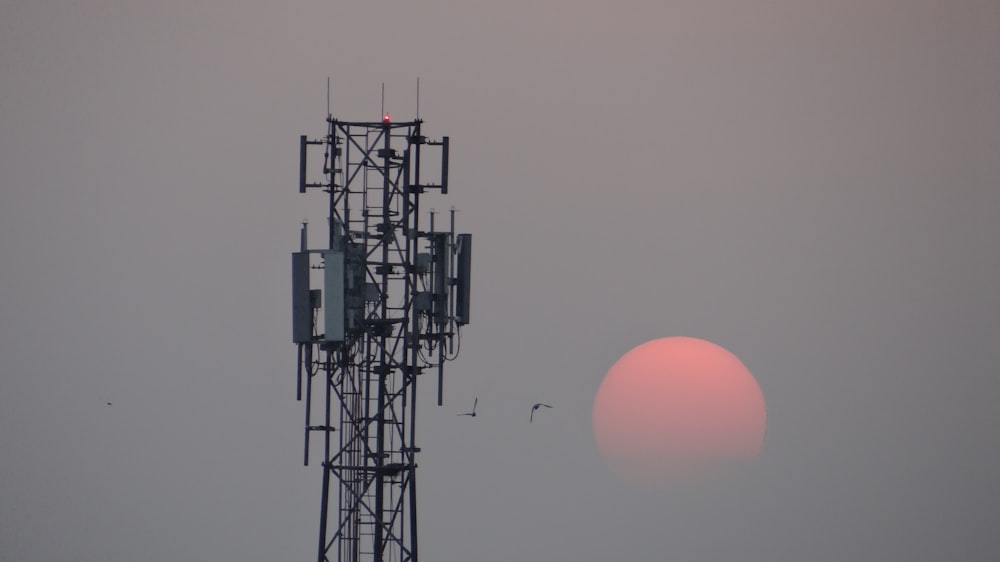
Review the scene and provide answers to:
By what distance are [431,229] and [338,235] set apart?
1.77 m

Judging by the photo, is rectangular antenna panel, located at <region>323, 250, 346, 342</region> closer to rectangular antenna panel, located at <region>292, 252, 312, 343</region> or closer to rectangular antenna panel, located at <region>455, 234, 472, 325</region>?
rectangular antenna panel, located at <region>292, 252, 312, 343</region>

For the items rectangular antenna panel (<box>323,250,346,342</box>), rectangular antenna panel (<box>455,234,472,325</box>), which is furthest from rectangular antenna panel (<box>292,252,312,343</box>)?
rectangular antenna panel (<box>455,234,472,325</box>)

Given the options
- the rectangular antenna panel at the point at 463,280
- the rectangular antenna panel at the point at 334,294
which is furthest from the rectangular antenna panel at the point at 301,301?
the rectangular antenna panel at the point at 463,280

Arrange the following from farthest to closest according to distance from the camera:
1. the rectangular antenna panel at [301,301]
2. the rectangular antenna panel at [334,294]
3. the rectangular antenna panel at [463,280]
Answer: the rectangular antenna panel at [463,280]
the rectangular antenna panel at [301,301]
the rectangular antenna panel at [334,294]

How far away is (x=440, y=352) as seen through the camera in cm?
2914

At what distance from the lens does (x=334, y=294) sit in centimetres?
2738

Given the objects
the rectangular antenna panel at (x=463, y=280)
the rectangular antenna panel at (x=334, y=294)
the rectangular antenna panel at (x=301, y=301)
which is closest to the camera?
the rectangular antenna panel at (x=334, y=294)

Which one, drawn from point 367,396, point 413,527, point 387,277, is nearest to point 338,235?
point 387,277

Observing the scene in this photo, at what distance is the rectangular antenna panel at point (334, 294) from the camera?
27344 millimetres

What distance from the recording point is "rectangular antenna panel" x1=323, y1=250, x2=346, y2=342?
27.3m

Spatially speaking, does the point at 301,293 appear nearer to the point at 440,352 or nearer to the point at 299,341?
the point at 299,341

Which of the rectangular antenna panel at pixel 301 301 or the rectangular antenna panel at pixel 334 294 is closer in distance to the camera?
the rectangular antenna panel at pixel 334 294

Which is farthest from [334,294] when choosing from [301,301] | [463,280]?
[463,280]

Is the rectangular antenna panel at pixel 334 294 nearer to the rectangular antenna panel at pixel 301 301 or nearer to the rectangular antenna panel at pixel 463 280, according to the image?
the rectangular antenna panel at pixel 301 301
